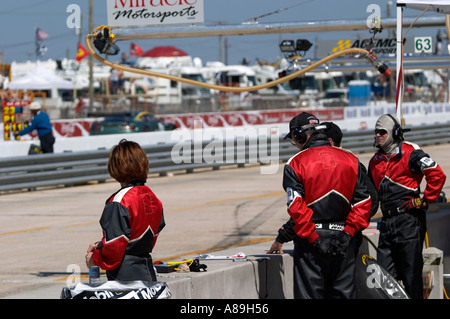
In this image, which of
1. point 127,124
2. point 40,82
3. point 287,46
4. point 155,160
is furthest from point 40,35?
point 287,46

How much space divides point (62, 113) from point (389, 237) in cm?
3961

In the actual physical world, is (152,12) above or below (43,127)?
above

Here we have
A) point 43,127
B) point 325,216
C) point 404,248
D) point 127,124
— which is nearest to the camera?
point 325,216

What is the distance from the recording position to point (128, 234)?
5.52 meters

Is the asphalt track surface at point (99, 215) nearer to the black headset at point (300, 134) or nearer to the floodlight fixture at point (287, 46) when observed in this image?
the black headset at point (300, 134)

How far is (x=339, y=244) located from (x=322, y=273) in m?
0.24

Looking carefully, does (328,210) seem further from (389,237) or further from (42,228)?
(42,228)

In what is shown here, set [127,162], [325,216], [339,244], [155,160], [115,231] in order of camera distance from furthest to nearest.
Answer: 1. [155,160]
2. [325,216]
3. [339,244]
4. [127,162]
5. [115,231]

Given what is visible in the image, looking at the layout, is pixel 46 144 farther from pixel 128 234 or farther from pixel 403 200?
pixel 128 234

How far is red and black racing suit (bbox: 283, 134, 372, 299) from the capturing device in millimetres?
6246

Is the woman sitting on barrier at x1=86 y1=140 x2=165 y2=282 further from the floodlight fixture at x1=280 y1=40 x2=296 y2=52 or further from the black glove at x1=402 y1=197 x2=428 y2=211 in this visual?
the floodlight fixture at x1=280 y1=40 x2=296 y2=52

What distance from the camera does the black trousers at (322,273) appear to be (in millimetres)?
6238

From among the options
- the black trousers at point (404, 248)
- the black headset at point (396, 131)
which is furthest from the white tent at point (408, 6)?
the black trousers at point (404, 248)

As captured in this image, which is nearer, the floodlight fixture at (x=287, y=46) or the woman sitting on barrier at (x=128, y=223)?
the woman sitting on barrier at (x=128, y=223)
